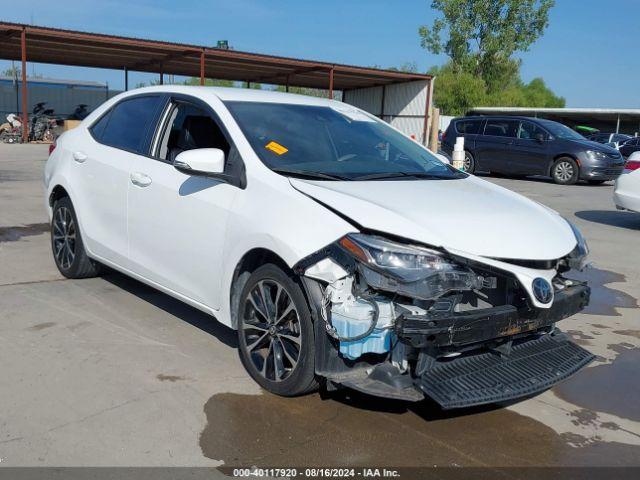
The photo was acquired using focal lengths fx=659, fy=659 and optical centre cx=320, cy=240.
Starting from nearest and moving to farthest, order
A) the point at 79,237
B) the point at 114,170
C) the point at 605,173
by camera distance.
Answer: the point at 114,170 → the point at 79,237 → the point at 605,173

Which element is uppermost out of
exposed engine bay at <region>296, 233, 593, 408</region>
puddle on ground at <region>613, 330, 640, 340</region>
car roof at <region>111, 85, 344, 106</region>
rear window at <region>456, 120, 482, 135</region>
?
rear window at <region>456, 120, 482, 135</region>

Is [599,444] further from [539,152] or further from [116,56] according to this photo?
[116,56]

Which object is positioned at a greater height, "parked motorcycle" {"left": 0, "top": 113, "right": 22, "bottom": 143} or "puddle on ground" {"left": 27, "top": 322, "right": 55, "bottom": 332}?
"parked motorcycle" {"left": 0, "top": 113, "right": 22, "bottom": 143}

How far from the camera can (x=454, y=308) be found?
10.6 feet

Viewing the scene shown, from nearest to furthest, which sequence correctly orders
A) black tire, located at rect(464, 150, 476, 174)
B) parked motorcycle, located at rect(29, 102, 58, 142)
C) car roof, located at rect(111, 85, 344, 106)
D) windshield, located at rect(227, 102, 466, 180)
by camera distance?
windshield, located at rect(227, 102, 466, 180), car roof, located at rect(111, 85, 344, 106), black tire, located at rect(464, 150, 476, 174), parked motorcycle, located at rect(29, 102, 58, 142)

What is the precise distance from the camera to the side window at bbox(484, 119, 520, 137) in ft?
59.4

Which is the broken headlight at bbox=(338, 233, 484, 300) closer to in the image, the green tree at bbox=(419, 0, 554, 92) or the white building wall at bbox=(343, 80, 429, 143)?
the white building wall at bbox=(343, 80, 429, 143)

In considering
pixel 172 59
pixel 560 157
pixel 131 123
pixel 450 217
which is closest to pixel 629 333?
pixel 450 217

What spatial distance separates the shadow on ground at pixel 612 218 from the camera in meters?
10.7

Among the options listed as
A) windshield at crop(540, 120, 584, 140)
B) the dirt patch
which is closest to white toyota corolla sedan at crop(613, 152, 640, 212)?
the dirt patch

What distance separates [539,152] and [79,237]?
14.5 m

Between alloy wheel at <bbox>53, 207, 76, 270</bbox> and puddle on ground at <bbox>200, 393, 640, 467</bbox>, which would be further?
alloy wheel at <bbox>53, 207, 76, 270</bbox>

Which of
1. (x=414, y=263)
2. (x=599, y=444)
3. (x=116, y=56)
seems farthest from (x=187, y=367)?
(x=116, y=56)

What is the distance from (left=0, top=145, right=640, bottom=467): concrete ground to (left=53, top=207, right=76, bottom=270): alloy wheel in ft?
1.94
